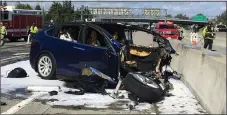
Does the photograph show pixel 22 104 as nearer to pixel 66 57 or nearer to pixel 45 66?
pixel 66 57

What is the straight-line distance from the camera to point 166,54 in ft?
29.8

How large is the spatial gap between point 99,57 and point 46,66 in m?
1.55

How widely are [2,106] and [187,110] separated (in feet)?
10.4

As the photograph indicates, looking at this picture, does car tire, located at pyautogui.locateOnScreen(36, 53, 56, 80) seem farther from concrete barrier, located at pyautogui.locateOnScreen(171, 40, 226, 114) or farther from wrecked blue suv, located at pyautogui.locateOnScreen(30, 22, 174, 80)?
concrete barrier, located at pyautogui.locateOnScreen(171, 40, 226, 114)

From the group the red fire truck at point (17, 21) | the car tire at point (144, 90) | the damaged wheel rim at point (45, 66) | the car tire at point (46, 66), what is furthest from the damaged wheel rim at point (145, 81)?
the red fire truck at point (17, 21)

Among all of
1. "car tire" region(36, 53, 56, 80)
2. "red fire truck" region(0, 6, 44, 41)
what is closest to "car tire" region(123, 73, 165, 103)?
"car tire" region(36, 53, 56, 80)

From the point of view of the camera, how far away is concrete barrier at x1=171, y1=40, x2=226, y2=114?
5973mm

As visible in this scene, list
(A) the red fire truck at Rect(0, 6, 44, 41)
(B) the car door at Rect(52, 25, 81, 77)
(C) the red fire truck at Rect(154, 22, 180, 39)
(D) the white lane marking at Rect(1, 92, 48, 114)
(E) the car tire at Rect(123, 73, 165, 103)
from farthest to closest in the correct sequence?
(C) the red fire truck at Rect(154, 22, 180, 39)
(A) the red fire truck at Rect(0, 6, 44, 41)
(B) the car door at Rect(52, 25, 81, 77)
(E) the car tire at Rect(123, 73, 165, 103)
(D) the white lane marking at Rect(1, 92, 48, 114)

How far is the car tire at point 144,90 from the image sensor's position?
7.48m

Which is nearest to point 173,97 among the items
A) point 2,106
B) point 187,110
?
point 187,110

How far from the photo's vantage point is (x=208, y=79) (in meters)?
6.86

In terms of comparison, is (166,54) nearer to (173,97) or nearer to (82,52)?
(173,97)

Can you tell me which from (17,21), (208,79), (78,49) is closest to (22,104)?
(78,49)

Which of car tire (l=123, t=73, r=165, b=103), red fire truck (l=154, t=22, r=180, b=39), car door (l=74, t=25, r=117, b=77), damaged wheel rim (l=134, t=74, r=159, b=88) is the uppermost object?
car door (l=74, t=25, r=117, b=77)
